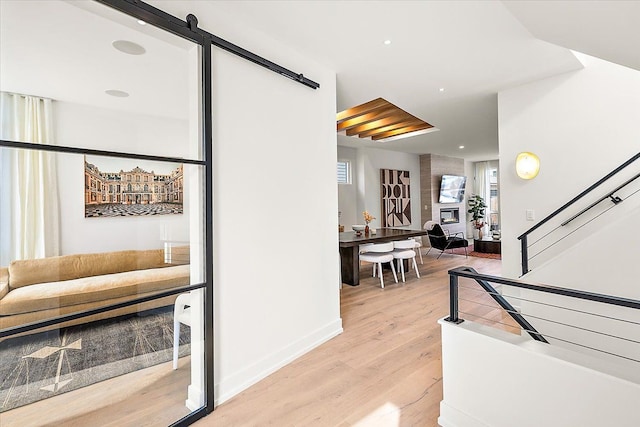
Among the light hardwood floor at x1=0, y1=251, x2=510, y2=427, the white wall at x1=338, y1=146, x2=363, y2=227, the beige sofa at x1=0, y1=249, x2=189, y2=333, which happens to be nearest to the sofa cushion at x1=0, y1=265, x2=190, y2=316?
the beige sofa at x1=0, y1=249, x2=189, y2=333

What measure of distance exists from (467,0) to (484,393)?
8.25 feet

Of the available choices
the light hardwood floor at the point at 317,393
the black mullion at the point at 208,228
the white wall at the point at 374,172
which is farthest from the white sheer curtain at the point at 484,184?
the black mullion at the point at 208,228

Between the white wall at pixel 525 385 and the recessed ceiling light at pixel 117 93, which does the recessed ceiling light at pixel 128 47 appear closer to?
the recessed ceiling light at pixel 117 93

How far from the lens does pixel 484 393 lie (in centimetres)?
164

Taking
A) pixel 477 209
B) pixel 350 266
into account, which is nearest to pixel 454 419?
pixel 350 266

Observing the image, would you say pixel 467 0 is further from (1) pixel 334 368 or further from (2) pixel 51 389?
(2) pixel 51 389

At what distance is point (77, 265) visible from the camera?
60.6 inches

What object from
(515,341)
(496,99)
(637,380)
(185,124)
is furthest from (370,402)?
(496,99)

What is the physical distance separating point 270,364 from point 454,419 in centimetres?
136

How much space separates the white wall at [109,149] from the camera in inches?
58.8

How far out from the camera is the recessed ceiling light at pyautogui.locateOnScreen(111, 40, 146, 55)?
64.4 inches

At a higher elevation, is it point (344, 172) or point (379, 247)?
point (344, 172)

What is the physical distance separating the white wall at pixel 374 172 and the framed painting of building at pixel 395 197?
0.45ft

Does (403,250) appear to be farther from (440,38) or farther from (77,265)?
(77,265)
